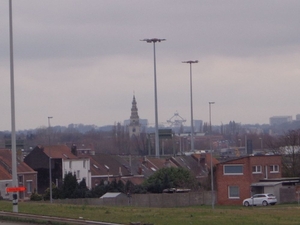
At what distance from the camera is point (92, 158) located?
9625 centimetres

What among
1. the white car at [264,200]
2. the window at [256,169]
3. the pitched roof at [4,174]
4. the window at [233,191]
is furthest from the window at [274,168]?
the pitched roof at [4,174]

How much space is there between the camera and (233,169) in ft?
237

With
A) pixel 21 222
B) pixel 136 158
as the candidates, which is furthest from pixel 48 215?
pixel 136 158

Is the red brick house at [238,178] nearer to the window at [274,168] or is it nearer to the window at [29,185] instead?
the window at [274,168]

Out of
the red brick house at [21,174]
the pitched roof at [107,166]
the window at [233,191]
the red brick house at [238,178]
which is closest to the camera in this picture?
the red brick house at [238,178]

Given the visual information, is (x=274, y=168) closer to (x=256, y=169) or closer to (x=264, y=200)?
(x=256, y=169)

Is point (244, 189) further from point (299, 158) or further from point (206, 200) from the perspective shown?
point (299, 158)

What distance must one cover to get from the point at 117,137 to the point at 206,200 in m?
119

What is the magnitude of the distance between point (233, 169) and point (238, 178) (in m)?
1.15

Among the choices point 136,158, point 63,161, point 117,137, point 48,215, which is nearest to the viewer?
point 48,215

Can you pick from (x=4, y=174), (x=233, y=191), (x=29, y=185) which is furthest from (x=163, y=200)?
(x=29, y=185)

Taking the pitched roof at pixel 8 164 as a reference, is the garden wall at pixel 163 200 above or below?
below

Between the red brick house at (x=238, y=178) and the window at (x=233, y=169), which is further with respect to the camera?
the window at (x=233, y=169)

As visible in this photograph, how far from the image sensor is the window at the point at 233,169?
72.1 m
